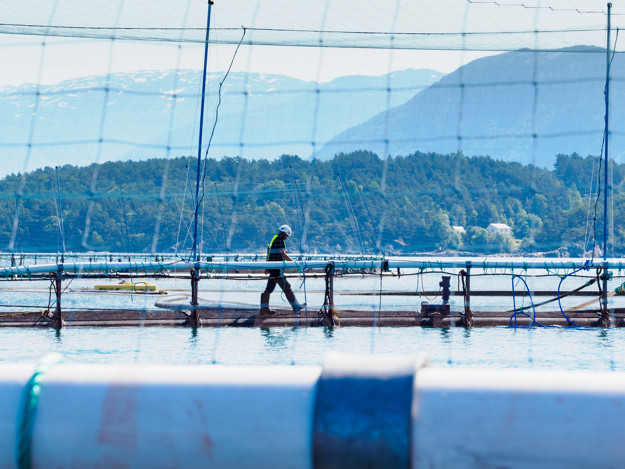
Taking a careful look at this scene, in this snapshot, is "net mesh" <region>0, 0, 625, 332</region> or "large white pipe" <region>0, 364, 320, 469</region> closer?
"large white pipe" <region>0, 364, 320, 469</region>

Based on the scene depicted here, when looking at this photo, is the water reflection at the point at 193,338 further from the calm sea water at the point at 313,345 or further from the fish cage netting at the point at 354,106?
the fish cage netting at the point at 354,106

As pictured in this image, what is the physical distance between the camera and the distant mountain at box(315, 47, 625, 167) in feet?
33.2

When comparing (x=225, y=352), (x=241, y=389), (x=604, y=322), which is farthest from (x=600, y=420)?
(x=604, y=322)

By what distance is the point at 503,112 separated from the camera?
10727mm

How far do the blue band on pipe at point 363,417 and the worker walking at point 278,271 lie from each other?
1298cm

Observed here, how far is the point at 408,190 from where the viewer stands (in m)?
11.4

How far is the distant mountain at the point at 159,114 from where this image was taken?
35.2 feet

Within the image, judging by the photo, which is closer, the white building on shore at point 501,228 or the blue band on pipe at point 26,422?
the blue band on pipe at point 26,422

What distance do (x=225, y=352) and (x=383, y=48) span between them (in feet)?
20.9

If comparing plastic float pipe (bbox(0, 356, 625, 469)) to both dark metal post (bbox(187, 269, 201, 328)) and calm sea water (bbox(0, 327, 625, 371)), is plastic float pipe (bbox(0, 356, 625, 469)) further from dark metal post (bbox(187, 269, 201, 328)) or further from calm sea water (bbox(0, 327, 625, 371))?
dark metal post (bbox(187, 269, 201, 328))

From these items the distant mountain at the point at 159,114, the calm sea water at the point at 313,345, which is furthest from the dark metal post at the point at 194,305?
the distant mountain at the point at 159,114

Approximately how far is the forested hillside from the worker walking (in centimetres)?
21

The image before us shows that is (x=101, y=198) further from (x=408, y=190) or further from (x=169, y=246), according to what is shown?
(x=169, y=246)

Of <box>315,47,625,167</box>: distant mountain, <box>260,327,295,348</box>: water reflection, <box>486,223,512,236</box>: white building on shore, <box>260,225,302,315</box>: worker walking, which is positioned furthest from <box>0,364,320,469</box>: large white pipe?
<box>260,225,302,315</box>: worker walking
